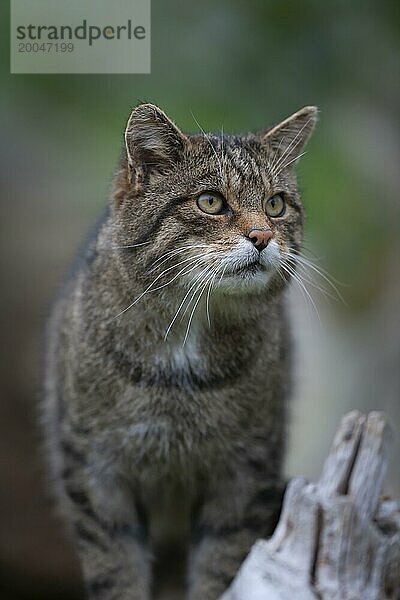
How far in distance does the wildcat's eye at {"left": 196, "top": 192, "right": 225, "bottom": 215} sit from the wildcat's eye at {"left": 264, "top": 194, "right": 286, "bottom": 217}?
0.11 metres

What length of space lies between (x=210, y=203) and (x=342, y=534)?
77cm

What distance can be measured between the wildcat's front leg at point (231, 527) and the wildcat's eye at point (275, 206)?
731mm

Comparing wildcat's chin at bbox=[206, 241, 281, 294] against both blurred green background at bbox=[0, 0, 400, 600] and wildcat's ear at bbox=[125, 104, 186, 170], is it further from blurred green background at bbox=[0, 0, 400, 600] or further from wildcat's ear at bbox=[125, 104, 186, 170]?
blurred green background at bbox=[0, 0, 400, 600]

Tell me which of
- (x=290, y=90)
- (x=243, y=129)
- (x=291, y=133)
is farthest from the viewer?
(x=290, y=90)

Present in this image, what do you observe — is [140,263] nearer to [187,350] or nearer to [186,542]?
[187,350]

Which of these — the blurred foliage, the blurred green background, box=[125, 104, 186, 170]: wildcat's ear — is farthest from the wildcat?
the blurred foliage

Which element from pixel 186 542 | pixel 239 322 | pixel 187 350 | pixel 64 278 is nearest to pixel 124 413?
pixel 187 350

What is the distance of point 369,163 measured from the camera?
3686 millimetres

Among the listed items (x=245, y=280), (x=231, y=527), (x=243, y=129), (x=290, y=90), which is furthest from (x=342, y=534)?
(x=290, y=90)

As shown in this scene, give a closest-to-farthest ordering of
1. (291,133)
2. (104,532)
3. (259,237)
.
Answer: (259,237) < (291,133) < (104,532)

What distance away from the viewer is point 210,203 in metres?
1.96

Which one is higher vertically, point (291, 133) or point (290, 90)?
point (290, 90)

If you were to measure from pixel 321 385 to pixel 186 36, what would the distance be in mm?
1497

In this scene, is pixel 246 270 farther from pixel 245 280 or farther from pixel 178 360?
pixel 178 360
